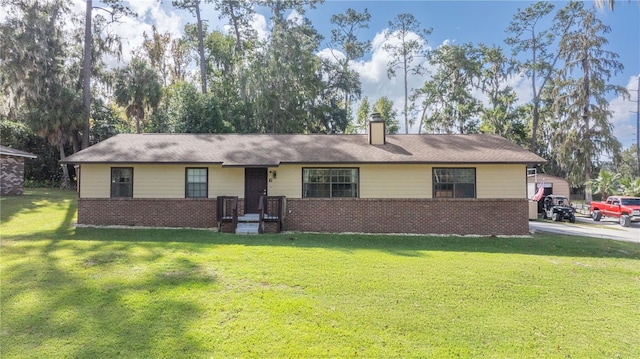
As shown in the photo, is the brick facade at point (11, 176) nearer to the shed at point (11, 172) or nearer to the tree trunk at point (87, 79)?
the shed at point (11, 172)

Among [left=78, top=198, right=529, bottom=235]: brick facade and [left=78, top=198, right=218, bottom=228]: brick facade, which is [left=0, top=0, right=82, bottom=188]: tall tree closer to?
[left=78, top=198, right=529, bottom=235]: brick facade

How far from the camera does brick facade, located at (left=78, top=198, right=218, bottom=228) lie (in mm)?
11656

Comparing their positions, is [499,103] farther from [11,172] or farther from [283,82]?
[11,172]

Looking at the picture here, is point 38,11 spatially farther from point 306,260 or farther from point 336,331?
point 336,331

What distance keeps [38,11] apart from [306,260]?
82.1ft

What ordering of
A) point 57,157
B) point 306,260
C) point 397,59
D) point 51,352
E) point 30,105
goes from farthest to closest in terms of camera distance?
point 397,59, point 57,157, point 30,105, point 306,260, point 51,352

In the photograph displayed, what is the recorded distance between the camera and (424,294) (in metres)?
5.36

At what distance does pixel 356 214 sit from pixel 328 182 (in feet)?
5.04

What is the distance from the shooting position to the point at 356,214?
11641 mm

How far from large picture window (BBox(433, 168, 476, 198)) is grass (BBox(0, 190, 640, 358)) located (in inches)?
121

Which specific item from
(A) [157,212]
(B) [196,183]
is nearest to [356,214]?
(B) [196,183]

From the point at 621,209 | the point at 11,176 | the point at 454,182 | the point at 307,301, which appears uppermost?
the point at 11,176

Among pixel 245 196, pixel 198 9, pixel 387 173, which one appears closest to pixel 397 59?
pixel 198 9

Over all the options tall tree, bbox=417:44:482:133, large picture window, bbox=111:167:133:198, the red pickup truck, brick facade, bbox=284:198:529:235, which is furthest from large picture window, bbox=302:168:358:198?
tall tree, bbox=417:44:482:133
